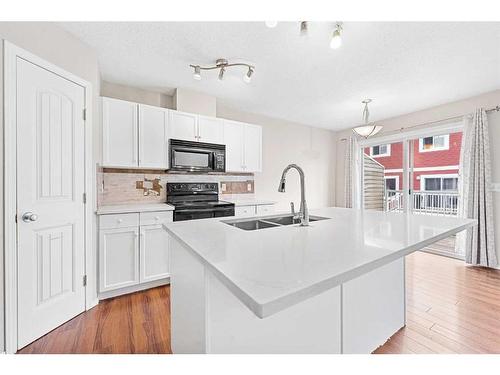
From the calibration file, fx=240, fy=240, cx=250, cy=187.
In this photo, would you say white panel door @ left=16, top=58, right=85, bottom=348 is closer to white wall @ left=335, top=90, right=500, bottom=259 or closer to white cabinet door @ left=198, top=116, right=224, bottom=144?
white cabinet door @ left=198, top=116, right=224, bottom=144

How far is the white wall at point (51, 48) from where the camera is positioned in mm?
1571

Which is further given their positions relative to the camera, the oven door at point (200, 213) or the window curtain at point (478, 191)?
the window curtain at point (478, 191)

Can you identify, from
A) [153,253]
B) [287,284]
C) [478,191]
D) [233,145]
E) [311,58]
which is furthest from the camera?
[233,145]

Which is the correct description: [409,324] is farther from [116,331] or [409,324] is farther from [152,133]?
[152,133]

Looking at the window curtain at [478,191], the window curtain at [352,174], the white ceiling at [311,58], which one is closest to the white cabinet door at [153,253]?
the white ceiling at [311,58]

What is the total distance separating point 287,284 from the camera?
636 millimetres

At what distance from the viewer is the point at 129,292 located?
2549mm

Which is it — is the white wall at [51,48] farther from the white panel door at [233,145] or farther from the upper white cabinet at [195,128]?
the white panel door at [233,145]

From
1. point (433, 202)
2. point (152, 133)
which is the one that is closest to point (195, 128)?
point (152, 133)

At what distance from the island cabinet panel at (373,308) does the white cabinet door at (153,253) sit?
1946 millimetres

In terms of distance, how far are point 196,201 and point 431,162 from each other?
3988 mm

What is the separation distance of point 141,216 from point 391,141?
4.39 meters
